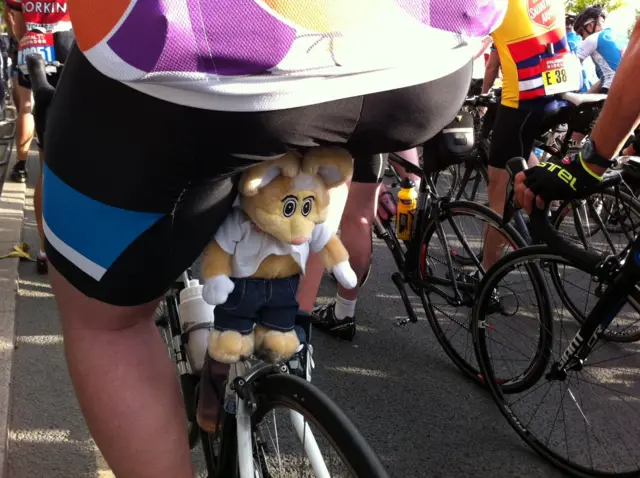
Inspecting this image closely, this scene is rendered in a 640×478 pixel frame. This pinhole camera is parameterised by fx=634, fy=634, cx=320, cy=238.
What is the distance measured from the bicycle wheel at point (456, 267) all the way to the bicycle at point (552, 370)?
0.20 metres

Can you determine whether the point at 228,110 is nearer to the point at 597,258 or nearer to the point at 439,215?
the point at 597,258

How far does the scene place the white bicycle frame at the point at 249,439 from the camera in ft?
4.27

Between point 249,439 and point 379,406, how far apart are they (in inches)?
52.7

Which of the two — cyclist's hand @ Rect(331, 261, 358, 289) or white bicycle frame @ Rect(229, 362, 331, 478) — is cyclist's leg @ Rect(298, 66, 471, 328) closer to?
cyclist's hand @ Rect(331, 261, 358, 289)

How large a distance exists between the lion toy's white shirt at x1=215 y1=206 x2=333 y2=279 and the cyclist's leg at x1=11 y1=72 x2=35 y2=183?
3.68 meters

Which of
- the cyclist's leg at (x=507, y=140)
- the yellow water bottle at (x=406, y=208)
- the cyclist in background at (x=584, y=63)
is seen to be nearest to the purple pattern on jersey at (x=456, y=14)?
the yellow water bottle at (x=406, y=208)

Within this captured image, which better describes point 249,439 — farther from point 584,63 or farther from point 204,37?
point 584,63

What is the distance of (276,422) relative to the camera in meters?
1.48

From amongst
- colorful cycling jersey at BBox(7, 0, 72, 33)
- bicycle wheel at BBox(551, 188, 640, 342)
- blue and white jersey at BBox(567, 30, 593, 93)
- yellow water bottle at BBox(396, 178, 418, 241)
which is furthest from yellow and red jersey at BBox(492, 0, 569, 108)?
blue and white jersey at BBox(567, 30, 593, 93)

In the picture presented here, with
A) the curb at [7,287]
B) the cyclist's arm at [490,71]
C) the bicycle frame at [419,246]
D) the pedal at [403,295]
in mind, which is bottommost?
the curb at [7,287]

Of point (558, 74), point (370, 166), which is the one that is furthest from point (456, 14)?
point (558, 74)

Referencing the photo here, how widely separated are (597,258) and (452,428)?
952 millimetres

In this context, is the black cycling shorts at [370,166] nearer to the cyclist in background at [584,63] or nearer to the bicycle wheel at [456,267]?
the bicycle wheel at [456,267]

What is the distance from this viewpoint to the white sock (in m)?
3.14
